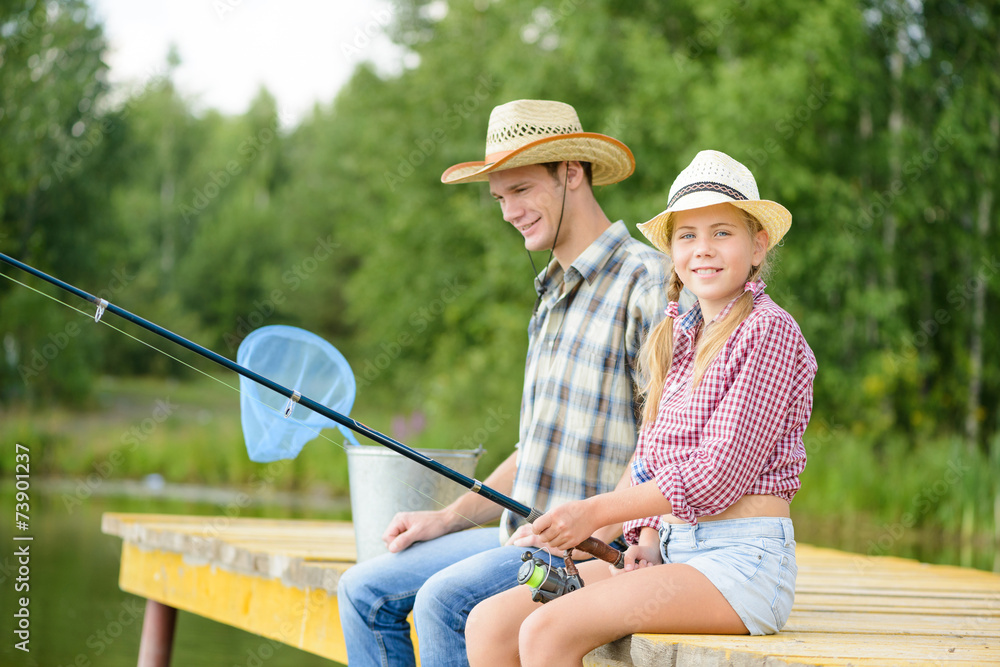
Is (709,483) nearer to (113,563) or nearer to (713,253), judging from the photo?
(713,253)

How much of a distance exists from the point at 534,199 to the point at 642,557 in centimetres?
80

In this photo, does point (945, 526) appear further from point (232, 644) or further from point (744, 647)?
point (744, 647)

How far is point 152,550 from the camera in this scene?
374 cm

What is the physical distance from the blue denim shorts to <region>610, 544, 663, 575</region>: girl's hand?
0.43 ft

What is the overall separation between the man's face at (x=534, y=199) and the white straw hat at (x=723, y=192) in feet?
1.24

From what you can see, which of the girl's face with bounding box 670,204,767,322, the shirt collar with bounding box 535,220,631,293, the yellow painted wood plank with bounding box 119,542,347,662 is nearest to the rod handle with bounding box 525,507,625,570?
the girl's face with bounding box 670,204,767,322

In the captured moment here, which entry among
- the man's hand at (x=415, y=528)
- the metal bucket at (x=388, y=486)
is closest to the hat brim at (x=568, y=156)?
the metal bucket at (x=388, y=486)

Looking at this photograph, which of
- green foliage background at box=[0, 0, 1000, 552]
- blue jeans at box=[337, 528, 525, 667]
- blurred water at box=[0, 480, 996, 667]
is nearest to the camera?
blue jeans at box=[337, 528, 525, 667]

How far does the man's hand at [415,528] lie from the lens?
2.39 meters

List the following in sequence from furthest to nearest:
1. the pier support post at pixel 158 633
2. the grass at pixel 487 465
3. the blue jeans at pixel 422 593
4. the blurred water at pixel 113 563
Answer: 1. the grass at pixel 487 465
2. the blurred water at pixel 113 563
3. the pier support post at pixel 158 633
4. the blue jeans at pixel 422 593

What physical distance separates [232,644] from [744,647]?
14.7 ft

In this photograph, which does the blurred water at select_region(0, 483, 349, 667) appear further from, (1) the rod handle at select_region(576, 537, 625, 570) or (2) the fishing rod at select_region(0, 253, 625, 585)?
(1) the rod handle at select_region(576, 537, 625, 570)

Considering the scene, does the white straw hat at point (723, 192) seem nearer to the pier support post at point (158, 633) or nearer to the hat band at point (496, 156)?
the hat band at point (496, 156)

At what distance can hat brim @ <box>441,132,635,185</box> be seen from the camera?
7.66 ft
